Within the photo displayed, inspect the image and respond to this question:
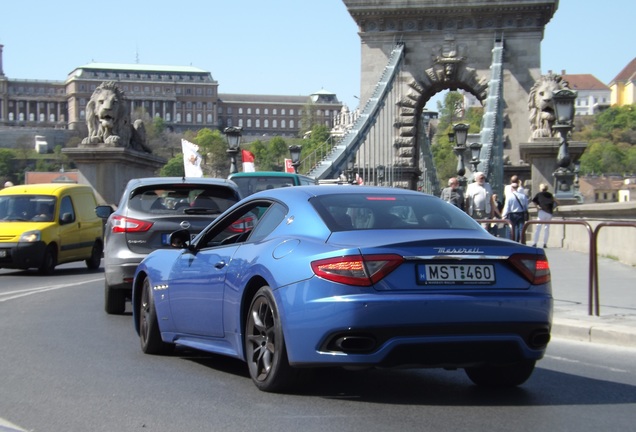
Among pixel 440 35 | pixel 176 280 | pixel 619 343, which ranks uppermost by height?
pixel 440 35

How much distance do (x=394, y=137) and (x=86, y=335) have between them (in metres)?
36.3

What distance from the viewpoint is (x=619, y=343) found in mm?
10555

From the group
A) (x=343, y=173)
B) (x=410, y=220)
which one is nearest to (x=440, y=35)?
(x=343, y=173)

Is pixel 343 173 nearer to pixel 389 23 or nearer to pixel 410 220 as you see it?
pixel 389 23

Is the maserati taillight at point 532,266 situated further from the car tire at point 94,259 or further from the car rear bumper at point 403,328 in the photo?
the car tire at point 94,259

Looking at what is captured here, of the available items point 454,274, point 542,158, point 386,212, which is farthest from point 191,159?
point 454,274

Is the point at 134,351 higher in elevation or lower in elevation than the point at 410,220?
lower

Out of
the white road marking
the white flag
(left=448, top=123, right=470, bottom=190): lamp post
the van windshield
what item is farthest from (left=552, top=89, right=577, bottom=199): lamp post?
the white road marking

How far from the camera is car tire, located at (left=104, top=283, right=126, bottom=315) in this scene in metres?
13.2

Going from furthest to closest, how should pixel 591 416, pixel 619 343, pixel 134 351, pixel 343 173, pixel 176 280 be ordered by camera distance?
pixel 343 173, pixel 619 343, pixel 134 351, pixel 176 280, pixel 591 416

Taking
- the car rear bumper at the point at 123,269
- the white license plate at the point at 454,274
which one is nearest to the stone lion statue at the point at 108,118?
the car rear bumper at the point at 123,269

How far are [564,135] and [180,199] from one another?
19822 mm

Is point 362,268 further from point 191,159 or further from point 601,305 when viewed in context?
point 191,159

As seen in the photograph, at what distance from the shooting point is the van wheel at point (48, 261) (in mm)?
20953
